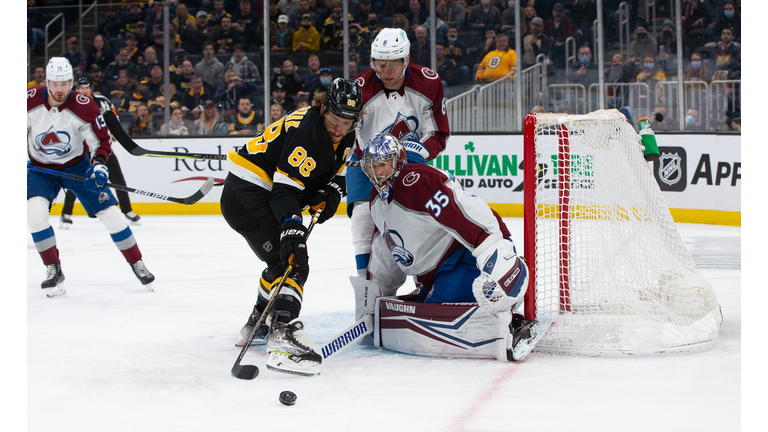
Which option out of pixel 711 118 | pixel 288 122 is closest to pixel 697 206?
pixel 711 118

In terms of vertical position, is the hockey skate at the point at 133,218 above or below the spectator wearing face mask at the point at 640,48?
below

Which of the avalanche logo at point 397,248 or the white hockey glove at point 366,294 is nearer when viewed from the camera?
the avalanche logo at point 397,248

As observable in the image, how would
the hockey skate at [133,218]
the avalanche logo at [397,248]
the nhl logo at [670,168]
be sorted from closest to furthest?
1. the avalanche logo at [397,248]
2. the nhl logo at [670,168]
3. the hockey skate at [133,218]

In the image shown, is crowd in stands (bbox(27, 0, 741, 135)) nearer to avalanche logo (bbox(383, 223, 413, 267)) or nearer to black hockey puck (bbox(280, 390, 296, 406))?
avalanche logo (bbox(383, 223, 413, 267))

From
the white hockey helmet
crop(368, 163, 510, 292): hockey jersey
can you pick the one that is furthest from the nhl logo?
the white hockey helmet

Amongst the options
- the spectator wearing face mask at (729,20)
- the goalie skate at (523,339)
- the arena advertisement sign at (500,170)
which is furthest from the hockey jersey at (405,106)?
the spectator wearing face mask at (729,20)

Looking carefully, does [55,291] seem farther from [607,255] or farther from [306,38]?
[306,38]

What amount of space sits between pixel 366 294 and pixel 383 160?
0.61 meters

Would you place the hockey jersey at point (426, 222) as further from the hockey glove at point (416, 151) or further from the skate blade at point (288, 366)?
the skate blade at point (288, 366)

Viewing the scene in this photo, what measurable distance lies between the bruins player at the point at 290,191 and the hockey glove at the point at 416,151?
0.89ft

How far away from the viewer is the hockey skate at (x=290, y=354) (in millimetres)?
2408

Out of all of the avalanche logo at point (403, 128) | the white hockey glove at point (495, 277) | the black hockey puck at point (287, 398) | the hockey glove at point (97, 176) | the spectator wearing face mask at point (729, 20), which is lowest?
the black hockey puck at point (287, 398)

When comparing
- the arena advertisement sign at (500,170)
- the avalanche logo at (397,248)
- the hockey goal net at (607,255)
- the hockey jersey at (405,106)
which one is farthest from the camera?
Answer: the arena advertisement sign at (500,170)

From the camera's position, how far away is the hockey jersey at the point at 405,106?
316 centimetres
